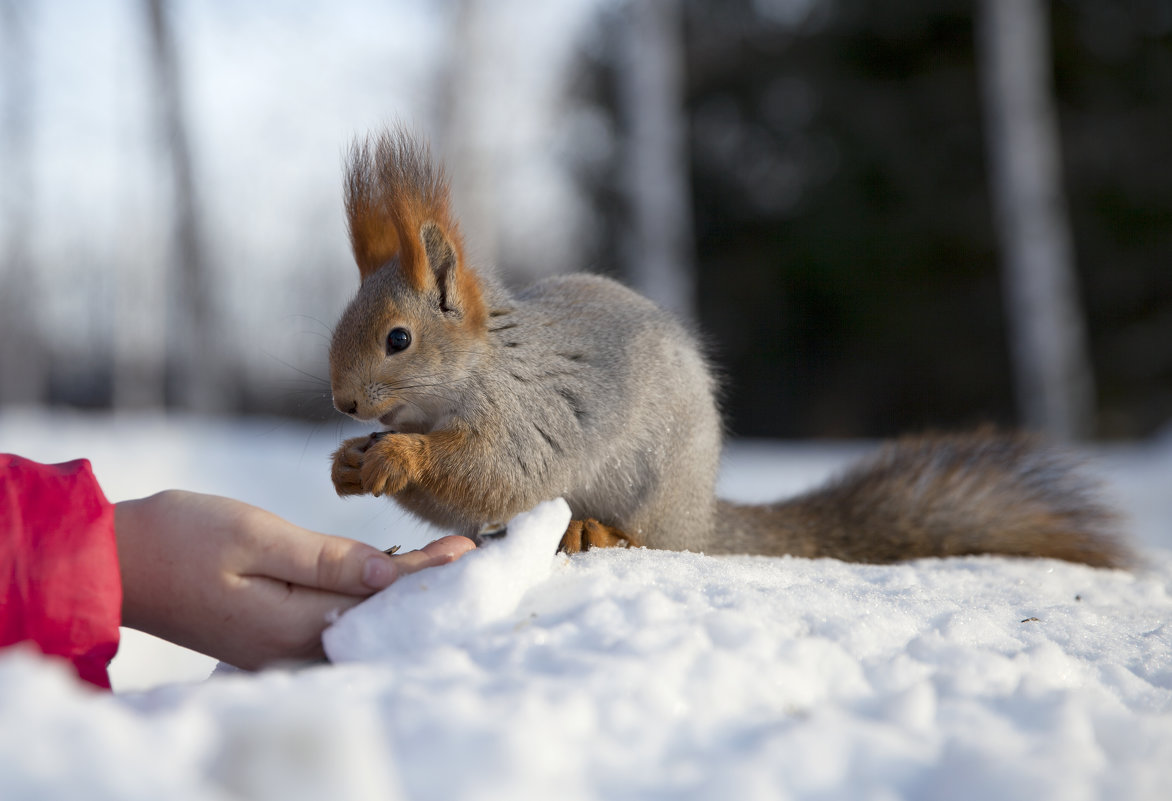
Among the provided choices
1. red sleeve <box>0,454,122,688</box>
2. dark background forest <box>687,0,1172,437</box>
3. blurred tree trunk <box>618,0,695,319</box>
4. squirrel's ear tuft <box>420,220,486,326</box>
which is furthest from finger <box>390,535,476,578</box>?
dark background forest <box>687,0,1172,437</box>

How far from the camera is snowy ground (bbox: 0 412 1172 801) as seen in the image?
24.0 inches

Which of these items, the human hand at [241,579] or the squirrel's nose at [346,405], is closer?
the human hand at [241,579]

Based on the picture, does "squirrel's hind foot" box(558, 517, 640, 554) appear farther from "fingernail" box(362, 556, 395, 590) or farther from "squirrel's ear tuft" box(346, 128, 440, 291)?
"squirrel's ear tuft" box(346, 128, 440, 291)

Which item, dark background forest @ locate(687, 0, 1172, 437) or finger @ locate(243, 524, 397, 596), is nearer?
finger @ locate(243, 524, 397, 596)

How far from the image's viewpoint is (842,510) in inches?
70.1

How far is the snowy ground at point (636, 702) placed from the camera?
2.00 ft

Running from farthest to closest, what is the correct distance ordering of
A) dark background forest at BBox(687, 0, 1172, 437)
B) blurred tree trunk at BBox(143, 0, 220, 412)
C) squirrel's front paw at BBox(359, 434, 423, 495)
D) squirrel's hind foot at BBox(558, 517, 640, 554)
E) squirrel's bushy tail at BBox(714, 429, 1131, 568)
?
dark background forest at BBox(687, 0, 1172, 437) → blurred tree trunk at BBox(143, 0, 220, 412) → squirrel's bushy tail at BBox(714, 429, 1131, 568) → squirrel's hind foot at BBox(558, 517, 640, 554) → squirrel's front paw at BBox(359, 434, 423, 495)

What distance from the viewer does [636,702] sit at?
764 millimetres

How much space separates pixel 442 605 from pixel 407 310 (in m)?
0.67

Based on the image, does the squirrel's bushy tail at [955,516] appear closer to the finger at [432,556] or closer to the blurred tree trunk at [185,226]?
the finger at [432,556]

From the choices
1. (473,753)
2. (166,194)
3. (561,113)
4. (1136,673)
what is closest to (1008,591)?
(1136,673)

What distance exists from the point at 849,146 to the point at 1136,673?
787 cm

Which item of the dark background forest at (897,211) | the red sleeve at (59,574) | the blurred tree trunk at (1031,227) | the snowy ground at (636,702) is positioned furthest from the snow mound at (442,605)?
the dark background forest at (897,211)

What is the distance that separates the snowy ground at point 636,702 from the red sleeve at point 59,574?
83mm
